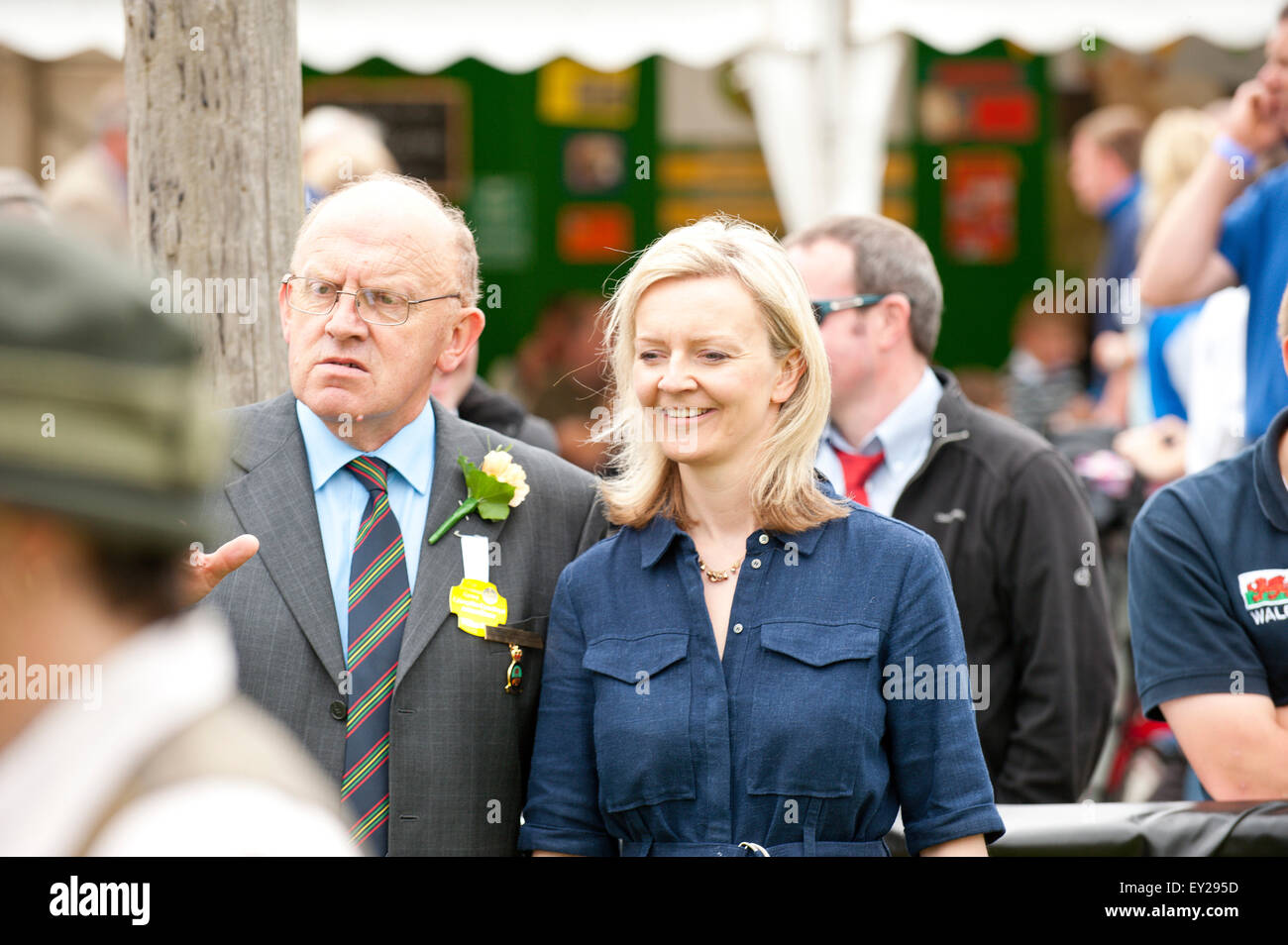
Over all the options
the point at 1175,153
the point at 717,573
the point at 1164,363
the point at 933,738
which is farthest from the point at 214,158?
the point at 1175,153

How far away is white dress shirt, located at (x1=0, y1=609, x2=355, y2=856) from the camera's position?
3.72ft

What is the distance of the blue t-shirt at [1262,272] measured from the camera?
13.9 feet

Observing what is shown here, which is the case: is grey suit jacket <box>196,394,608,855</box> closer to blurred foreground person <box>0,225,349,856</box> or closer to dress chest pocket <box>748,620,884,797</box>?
dress chest pocket <box>748,620,884,797</box>

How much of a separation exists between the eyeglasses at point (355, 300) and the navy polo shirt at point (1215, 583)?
5.49 feet

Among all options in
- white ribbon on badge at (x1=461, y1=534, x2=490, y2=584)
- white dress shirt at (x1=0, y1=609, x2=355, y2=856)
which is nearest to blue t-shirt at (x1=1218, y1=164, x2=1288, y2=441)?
white ribbon on badge at (x1=461, y1=534, x2=490, y2=584)

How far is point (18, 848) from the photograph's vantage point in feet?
3.85

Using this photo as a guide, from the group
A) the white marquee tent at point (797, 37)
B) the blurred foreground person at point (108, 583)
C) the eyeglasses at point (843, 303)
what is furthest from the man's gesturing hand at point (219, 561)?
the white marquee tent at point (797, 37)

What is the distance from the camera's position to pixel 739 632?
2703 mm

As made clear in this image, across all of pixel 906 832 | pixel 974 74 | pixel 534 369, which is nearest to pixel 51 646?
pixel 906 832

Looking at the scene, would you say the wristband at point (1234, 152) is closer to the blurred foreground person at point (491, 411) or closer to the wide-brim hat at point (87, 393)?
the blurred foreground person at point (491, 411)

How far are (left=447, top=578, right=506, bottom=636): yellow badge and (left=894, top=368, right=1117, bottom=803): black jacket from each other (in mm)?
1445
